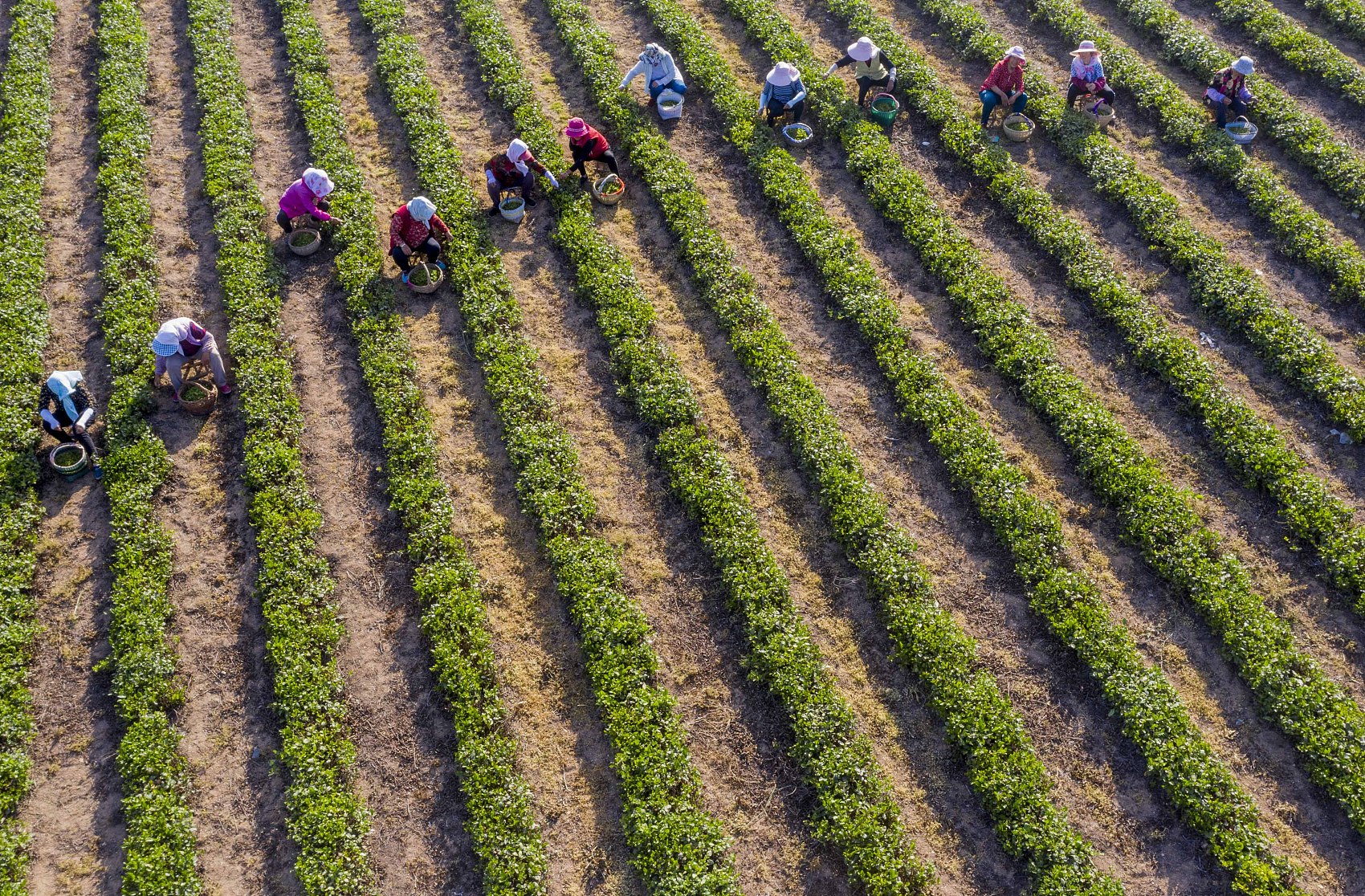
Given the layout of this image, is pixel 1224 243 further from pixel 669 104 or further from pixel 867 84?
pixel 669 104

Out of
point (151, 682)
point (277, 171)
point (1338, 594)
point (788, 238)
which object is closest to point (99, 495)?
point (151, 682)

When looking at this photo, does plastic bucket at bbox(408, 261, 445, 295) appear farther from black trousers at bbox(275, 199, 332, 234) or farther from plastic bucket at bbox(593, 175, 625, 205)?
plastic bucket at bbox(593, 175, 625, 205)

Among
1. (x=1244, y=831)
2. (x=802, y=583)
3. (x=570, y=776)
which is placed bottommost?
(x=570, y=776)

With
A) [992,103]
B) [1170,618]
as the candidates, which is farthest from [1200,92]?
[1170,618]

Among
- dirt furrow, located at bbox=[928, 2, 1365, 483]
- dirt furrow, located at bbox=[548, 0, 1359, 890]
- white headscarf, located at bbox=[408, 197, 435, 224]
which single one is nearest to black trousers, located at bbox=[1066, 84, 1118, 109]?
dirt furrow, located at bbox=[928, 2, 1365, 483]

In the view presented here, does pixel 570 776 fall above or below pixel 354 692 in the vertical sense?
above

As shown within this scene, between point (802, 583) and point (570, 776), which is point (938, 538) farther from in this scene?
point (570, 776)

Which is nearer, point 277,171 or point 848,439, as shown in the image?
point 848,439

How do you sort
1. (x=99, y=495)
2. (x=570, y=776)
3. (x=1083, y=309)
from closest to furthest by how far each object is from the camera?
(x=570, y=776), (x=99, y=495), (x=1083, y=309)
